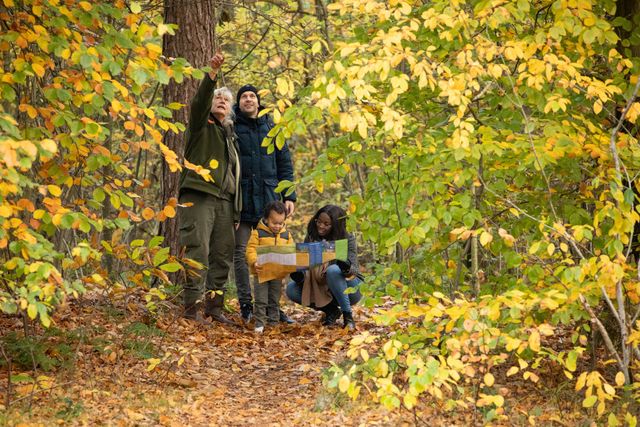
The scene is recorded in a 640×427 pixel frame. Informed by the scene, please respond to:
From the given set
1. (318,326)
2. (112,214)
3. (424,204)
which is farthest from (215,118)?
(112,214)

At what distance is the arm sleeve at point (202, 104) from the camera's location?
6.52 meters

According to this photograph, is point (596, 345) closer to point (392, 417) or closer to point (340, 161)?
point (392, 417)

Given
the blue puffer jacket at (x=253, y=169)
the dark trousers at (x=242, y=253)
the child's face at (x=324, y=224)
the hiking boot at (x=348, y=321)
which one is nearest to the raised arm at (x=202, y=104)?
the blue puffer jacket at (x=253, y=169)

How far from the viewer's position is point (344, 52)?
4285 millimetres

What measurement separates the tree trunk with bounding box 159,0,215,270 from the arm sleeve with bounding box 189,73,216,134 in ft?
3.83

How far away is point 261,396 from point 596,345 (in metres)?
2.53

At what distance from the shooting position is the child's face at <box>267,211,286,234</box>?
24.5 feet

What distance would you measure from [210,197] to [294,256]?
3.27 feet

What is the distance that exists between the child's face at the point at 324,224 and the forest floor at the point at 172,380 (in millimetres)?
1044

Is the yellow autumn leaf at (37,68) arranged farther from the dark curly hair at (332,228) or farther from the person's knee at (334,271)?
the person's knee at (334,271)

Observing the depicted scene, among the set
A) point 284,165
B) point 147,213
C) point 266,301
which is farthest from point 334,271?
point 147,213

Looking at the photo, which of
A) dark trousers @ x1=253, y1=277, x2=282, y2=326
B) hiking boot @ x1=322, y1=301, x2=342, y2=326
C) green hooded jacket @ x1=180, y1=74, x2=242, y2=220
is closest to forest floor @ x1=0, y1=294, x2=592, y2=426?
dark trousers @ x1=253, y1=277, x2=282, y2=326

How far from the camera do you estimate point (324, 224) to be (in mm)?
7641

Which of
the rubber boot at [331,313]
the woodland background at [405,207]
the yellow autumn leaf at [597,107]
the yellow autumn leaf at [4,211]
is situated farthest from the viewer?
the rubber boot at [331,313]
